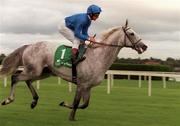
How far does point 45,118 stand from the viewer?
1079cm

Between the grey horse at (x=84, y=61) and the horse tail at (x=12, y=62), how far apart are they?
140 mm

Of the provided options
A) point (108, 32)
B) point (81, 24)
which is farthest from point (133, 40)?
point (81, 24)

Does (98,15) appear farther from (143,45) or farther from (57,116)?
(57,116)

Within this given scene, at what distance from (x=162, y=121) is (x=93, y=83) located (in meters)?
1.68

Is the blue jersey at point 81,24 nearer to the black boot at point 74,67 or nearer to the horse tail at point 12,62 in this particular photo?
the black boot at point 74,67

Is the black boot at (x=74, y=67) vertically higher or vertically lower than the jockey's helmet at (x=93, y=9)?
lower

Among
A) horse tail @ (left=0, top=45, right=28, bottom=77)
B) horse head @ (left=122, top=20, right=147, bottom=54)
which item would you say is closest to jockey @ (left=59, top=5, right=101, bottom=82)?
horse head @ (left=122, top=20, right=147, bottom=54)

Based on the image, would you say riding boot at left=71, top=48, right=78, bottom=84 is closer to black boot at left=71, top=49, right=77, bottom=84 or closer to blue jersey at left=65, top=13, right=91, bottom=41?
black boot at left=71, top=49, right=77, bottom=84

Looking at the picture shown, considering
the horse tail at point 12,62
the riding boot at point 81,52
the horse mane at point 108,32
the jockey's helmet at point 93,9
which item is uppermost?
the jockey's helmet at point 93,9

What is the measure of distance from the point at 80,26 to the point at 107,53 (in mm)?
773

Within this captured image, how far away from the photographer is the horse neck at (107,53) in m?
10.7

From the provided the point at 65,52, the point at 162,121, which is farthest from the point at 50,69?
the point at 162,121

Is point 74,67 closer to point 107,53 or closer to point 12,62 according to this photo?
point 107,53

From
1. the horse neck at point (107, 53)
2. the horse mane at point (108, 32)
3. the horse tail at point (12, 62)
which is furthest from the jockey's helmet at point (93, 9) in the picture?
the horse tail at point (12, 62)
